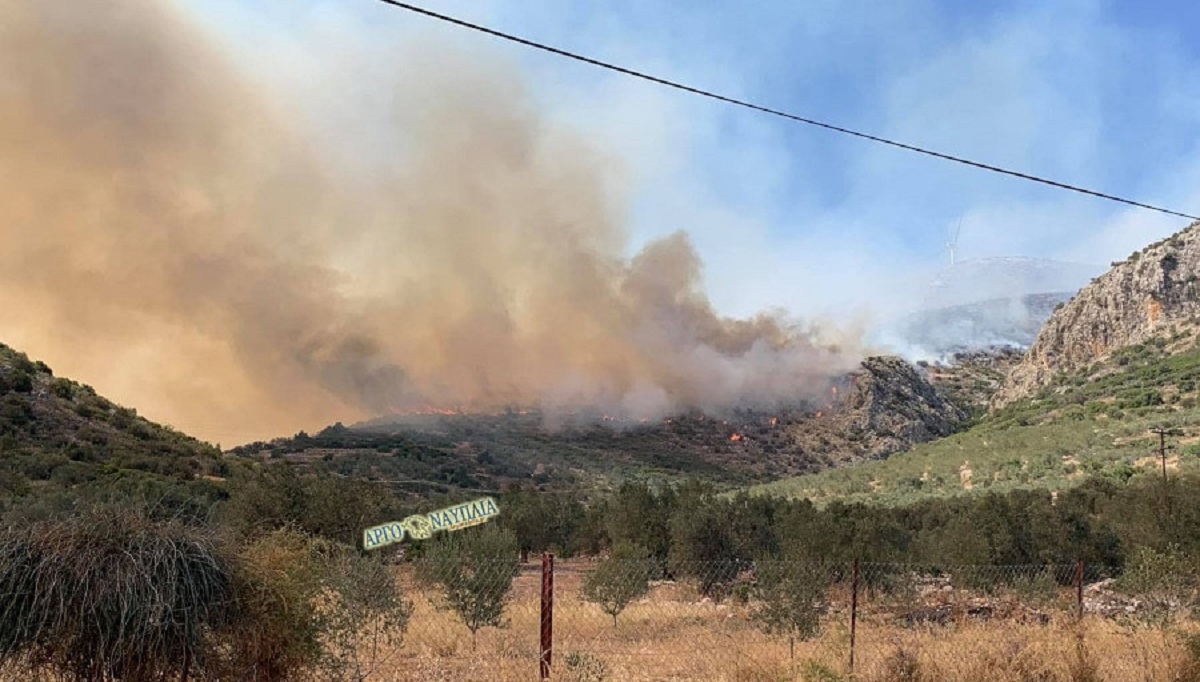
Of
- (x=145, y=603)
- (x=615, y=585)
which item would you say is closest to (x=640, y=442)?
(x=615, y=585)

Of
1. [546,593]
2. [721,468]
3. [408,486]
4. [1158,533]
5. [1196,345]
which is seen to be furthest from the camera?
[721,468]

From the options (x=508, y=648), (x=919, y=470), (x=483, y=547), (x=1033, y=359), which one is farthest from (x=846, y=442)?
(x=508, y=648)

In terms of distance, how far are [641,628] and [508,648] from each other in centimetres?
725

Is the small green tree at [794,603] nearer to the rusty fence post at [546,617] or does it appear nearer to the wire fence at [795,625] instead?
the wire fence at [795,625]

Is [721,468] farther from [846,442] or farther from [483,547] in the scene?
[483,547]

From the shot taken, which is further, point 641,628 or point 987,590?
point 987,590

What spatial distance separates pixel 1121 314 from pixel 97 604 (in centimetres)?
11811

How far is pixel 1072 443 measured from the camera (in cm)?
5478

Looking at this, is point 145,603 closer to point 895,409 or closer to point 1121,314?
point 1121,314

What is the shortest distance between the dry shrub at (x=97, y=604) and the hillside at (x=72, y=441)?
2935 cm

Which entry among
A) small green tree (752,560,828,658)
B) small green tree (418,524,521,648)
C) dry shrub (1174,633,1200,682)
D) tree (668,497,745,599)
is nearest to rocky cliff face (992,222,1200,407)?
tree (668,497,745,599)

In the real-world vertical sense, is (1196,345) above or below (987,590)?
above

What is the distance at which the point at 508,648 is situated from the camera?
1287 centimetres

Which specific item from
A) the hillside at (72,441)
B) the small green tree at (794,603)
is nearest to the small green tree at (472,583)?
the small green tree at (794,603)
